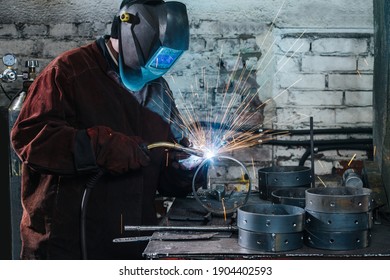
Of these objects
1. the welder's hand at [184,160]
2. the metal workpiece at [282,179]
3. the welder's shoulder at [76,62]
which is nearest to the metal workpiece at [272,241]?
the metal workpiece at [282,179]

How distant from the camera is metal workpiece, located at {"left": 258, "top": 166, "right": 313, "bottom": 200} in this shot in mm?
2020

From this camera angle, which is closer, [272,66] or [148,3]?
[148,3]

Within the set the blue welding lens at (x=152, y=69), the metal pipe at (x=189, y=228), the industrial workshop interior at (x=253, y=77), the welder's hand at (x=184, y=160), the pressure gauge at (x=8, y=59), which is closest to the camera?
the metal pipe at (x=189, y=228)

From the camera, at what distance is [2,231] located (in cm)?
275

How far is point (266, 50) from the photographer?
9.04ft

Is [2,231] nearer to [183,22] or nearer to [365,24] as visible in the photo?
[183,22]

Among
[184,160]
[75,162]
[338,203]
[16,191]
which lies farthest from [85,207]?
[338,203]

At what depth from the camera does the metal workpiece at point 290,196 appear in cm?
172

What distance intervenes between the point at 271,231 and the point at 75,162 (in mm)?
723

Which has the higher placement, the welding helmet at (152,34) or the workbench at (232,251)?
the welding helmet at (152,34)

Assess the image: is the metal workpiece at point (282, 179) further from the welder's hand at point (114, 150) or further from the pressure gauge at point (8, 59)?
the pressure gauge at point (8, 59)

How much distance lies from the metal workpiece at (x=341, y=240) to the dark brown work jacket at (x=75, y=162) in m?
0.76

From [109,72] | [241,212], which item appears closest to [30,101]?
[109,72]

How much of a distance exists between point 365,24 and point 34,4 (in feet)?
4.65
